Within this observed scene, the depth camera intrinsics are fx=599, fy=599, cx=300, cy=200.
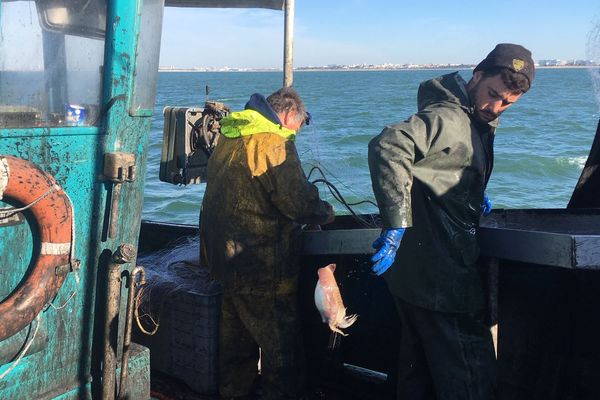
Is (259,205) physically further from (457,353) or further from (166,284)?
(457,353)

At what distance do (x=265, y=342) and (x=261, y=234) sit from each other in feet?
2.21

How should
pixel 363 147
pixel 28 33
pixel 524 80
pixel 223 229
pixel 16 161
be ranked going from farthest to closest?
pixel 363 147 < pixel 223 229 < pixel 524 80 < pixel 28 33 < pixel 16 161

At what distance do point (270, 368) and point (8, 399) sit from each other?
150 cm

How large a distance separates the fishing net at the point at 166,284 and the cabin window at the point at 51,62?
131 cm

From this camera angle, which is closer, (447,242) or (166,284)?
(447,242)

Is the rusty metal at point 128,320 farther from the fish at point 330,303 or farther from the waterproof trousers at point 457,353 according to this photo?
the waterproof trousers at point 457,353

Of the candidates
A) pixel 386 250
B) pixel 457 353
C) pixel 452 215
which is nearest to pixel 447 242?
pixel 452 215

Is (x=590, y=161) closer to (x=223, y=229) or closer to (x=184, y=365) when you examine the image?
(x=223, y=229)

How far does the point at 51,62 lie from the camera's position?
9.27 feet

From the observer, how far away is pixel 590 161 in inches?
161

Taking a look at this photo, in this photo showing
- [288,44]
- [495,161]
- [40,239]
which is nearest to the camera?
[40,239]

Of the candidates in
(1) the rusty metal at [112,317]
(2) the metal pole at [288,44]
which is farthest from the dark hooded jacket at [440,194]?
(2) the metal pole at [288,44]

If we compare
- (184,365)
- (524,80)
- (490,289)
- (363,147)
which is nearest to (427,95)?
(524,80)

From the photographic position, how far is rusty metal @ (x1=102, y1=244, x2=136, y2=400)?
296 centimetres
